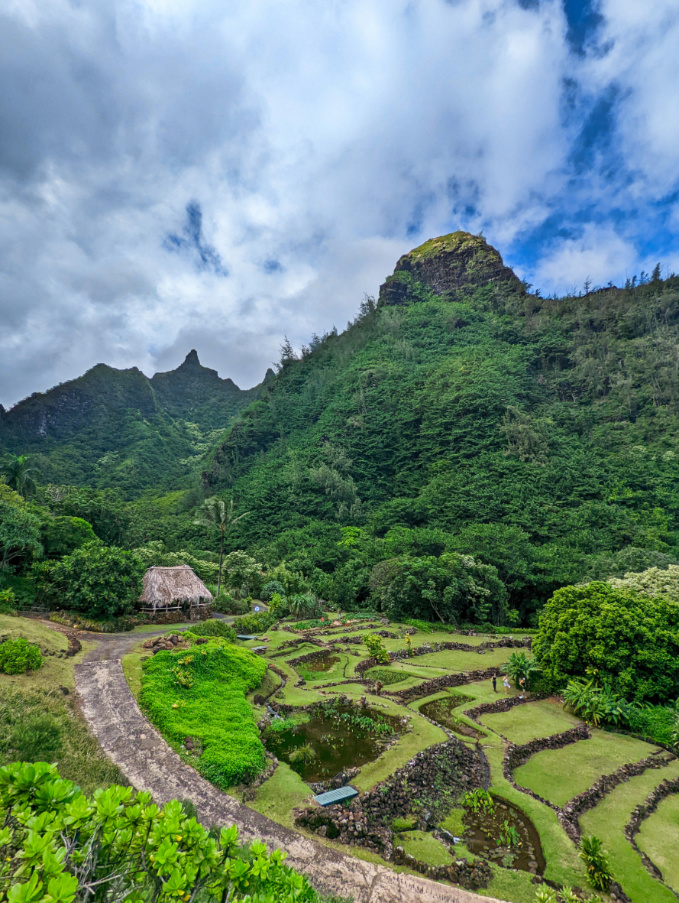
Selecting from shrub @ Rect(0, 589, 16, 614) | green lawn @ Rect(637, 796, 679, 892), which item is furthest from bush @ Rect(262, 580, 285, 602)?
green lawn @ Rect(637, 796, 679, 892)

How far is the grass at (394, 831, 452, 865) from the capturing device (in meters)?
8.24

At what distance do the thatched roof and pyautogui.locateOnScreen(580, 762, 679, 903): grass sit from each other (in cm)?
2285

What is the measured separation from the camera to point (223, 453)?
7125 centimetres

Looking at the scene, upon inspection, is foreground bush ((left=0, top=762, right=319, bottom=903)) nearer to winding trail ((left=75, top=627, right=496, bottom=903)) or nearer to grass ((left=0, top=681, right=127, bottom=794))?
winding trail ((left=75, top=627, right=496, bottom=903))

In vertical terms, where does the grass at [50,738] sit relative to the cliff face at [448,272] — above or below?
below

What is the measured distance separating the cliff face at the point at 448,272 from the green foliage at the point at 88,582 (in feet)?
318

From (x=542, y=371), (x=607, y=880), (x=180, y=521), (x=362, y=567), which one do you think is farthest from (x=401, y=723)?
(x=542, y=371)

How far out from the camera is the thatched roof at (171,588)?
2508cm

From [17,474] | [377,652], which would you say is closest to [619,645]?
[377,652]

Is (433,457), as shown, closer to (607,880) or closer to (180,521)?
(180,521)

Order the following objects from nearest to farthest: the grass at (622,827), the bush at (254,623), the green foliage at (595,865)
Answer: the green foliage at (595,865) → the grass at (622,827) → the bush at (254,623)

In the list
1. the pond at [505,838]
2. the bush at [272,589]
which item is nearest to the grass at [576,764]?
the pond at [505,838]

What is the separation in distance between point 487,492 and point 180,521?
4078 cm

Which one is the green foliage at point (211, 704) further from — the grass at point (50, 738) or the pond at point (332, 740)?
the grass at point (50, 738)
